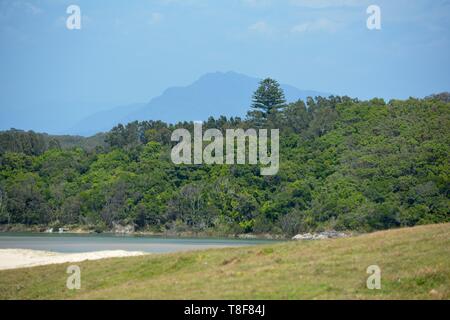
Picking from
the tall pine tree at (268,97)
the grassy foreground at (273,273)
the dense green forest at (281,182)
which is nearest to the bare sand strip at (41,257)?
the grassy foreground at (273,273)

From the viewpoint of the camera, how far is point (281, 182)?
141 meters

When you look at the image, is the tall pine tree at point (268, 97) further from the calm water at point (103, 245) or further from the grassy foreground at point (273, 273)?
→ the grassy foreground at point (273, 273)

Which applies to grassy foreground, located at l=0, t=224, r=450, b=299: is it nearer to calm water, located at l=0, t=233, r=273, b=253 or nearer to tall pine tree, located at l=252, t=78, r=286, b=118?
calm water, located at l=0, t=233, r=273, b=253

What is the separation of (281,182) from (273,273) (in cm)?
11384

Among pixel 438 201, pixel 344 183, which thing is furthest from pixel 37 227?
pixel 438 201

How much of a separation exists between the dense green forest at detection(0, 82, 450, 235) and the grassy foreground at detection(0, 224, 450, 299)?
81.1m

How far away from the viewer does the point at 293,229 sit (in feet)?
414

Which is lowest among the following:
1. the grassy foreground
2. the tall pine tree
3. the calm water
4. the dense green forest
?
the calm water

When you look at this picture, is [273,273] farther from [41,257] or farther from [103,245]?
[103,245]

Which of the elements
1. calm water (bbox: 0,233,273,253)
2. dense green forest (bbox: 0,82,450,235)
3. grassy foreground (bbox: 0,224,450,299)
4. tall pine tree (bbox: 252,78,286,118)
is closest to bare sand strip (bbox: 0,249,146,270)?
grassy foreground (bbox: 0,224,450,299)

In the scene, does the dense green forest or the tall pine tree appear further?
the tall pine tree

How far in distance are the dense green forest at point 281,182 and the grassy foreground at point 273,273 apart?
81.1 m

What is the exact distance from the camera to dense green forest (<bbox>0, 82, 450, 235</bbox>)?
119m
